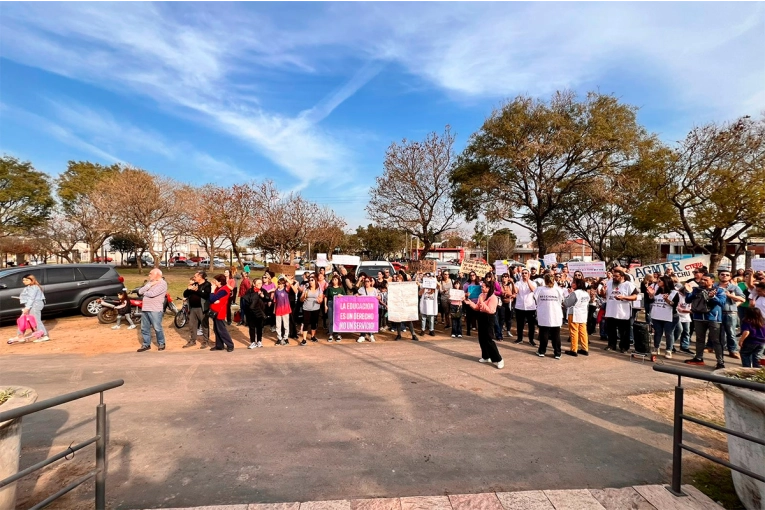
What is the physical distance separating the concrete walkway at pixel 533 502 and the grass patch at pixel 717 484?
0.59 ft

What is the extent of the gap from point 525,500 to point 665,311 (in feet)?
22.6

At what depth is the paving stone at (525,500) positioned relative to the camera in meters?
3.13

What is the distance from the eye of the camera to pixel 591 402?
5.54 meters

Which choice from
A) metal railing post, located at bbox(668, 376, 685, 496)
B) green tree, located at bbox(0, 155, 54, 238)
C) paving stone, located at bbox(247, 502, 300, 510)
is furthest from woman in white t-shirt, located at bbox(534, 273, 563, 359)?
green tree, located at bbox(0, 155, 54, 238)

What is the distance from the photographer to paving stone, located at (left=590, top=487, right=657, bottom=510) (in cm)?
314

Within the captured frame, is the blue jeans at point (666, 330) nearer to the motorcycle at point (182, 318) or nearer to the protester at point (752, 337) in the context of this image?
the protester at point (752, 337)

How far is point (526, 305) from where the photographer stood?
959 cm

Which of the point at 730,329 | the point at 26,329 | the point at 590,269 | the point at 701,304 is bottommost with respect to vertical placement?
the point at 26,329

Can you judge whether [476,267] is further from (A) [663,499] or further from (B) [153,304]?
(A) [663,499]

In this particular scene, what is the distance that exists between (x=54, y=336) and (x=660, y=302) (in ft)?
48.4

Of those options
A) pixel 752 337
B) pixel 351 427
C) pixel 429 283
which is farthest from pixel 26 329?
pixel 752 337

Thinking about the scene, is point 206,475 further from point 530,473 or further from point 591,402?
point 591,402

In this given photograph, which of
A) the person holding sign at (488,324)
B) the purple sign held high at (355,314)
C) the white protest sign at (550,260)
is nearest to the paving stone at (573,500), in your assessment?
the person holding sign at (488,324)

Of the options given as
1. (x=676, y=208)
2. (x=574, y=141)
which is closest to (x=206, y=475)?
(x=574, y=141)
